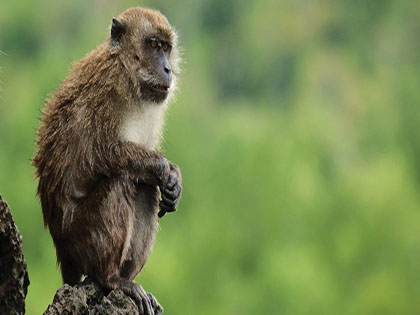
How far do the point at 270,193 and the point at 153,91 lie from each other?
159 feet

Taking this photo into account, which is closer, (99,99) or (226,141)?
(99,99)

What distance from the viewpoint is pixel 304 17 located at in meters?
158

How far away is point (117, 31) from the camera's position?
15.0m

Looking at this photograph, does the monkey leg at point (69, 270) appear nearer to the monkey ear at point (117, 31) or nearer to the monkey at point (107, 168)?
the monkey at point (107, 168)

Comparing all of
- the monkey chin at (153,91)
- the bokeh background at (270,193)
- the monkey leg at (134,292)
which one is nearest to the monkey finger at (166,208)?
the monkey leg at (134,292)

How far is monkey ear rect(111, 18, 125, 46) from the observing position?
15016 millimetres

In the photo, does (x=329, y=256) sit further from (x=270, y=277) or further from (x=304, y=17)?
(x=304, y=17)

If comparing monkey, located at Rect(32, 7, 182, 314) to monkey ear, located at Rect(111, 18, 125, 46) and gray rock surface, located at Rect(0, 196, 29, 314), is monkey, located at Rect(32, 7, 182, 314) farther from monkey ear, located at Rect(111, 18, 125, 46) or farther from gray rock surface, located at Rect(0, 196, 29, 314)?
gray rock surface, located at Rect(0, 196, 29, 314)

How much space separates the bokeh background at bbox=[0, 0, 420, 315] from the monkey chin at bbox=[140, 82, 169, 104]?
4.62 feet

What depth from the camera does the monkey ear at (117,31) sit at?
49.3 feet

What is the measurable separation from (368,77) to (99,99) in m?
123

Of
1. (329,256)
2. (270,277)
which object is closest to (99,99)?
(270,277)

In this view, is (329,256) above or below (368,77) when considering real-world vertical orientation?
below

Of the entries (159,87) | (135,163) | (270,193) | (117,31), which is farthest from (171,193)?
(270,193)
